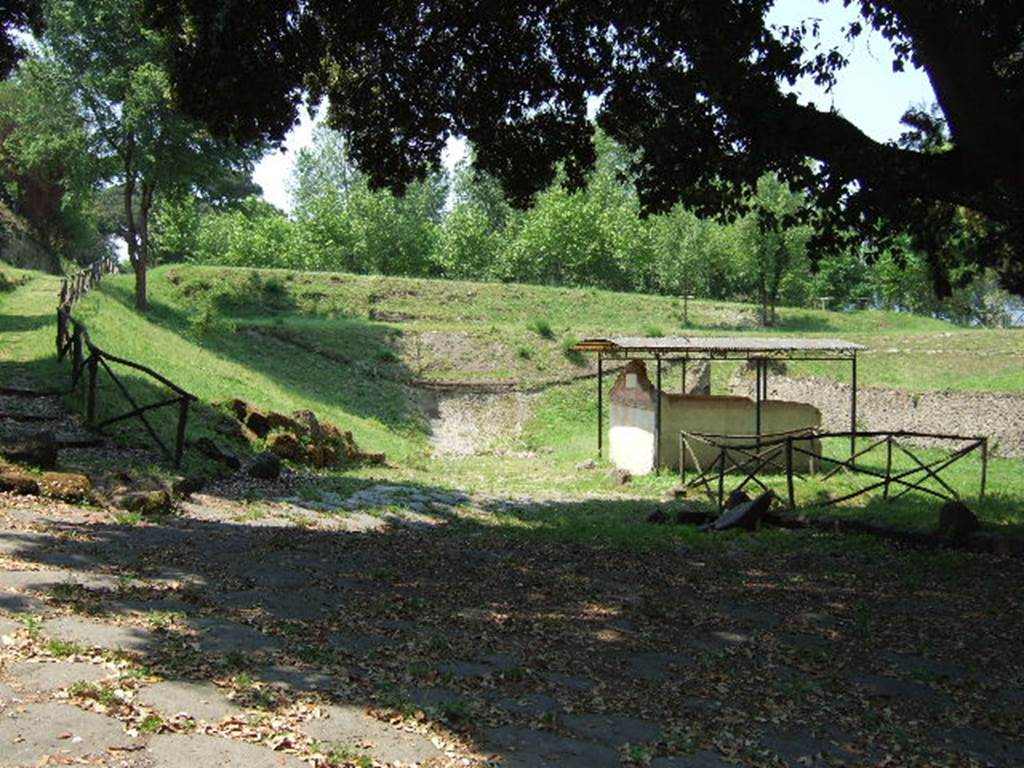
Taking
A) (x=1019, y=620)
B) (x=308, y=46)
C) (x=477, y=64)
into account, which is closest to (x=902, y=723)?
(x=1019, y=620)

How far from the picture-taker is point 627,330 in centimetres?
4594

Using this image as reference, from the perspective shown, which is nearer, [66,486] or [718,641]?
[718,641]

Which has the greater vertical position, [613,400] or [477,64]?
[477,64]

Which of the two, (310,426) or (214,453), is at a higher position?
(214,453)

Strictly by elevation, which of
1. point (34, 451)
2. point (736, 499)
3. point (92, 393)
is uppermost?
point (92, 393)

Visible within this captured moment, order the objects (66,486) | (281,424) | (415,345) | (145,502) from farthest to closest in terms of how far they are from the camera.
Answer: (415,345), (281,424), (145,502), (66,486)

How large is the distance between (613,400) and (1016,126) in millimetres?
18268

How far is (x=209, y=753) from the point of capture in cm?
472

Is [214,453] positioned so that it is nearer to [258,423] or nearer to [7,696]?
[258,423]

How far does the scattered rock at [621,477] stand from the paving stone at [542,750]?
59.6ft

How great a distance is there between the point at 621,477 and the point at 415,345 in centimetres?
2005

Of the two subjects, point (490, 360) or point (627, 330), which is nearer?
point (490, 360)

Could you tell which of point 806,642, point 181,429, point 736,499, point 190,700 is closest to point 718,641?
point 806,642

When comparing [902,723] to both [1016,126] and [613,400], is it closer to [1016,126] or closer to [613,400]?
[1016,126]
